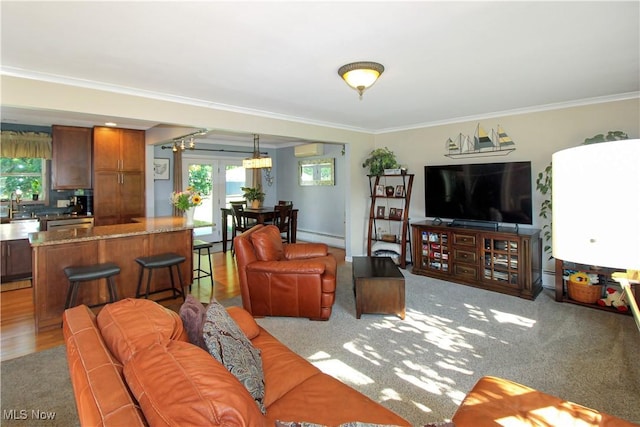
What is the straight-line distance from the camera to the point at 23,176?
17.7ft

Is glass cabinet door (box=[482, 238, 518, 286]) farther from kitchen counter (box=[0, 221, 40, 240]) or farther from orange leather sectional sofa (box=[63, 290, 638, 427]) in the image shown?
kitchen counter (box=[0, 221, 40, 240])

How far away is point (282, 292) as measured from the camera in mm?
3299

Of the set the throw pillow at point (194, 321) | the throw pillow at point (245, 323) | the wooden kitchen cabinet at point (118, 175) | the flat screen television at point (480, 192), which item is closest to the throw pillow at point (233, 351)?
the throw pillow at point (194, 321)

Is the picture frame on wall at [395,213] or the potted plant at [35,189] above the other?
the potted plant at [35,189]

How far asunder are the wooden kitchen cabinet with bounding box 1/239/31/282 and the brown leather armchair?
3.68m

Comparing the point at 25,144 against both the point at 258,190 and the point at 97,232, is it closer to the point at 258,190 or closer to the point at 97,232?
the point at 97,232

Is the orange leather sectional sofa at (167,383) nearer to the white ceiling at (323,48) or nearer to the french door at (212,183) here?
the white ceiling at (323,48)

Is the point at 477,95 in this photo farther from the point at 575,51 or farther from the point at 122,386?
the point at 122,386

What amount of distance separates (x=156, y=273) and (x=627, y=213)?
429cm

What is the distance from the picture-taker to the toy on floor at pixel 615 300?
339 cm

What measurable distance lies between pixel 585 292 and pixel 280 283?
3335 mm

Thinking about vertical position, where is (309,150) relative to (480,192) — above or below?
above

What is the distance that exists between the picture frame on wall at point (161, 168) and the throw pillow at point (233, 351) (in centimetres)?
583

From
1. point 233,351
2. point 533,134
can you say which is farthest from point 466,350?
point 533,134
